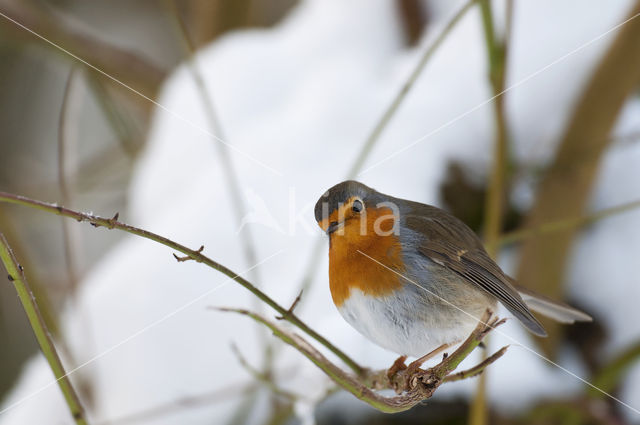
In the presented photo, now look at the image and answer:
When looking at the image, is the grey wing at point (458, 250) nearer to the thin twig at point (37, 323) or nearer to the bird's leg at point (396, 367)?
the bird's leg at point (396, 367)

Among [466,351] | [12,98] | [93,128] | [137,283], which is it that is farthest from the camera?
[93,128]

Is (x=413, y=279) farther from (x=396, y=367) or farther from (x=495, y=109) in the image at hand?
(x=495, y=109)

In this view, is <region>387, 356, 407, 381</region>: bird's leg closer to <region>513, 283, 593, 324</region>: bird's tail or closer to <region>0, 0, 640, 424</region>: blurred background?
<region>513, 283, 593, 324</region>: bird's tail

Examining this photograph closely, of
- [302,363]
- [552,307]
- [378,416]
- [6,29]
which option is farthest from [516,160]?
[6,29]

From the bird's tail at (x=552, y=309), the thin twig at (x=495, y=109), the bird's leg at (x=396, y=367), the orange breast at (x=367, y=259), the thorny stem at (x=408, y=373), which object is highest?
the thin twig at (x=495, y=109)

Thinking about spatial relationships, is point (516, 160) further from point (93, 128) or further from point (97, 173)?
point (93, 128)

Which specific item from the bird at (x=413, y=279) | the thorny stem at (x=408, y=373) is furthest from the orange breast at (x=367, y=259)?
the thorny stem at (x=408, y=373)
